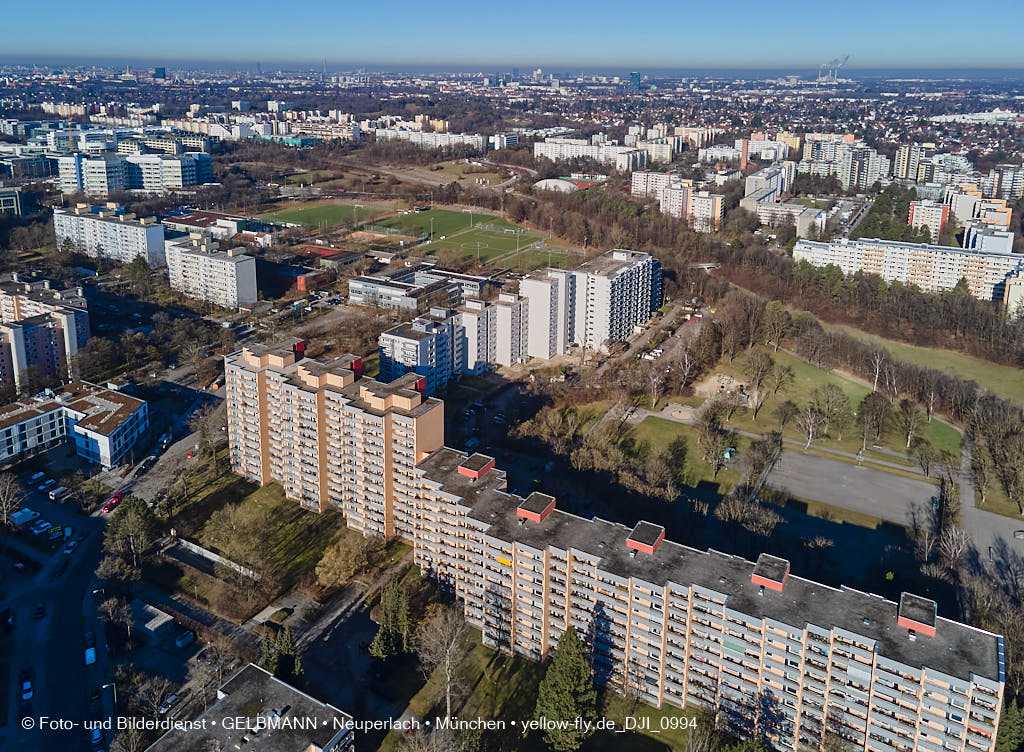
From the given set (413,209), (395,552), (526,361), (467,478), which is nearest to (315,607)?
(395,552)

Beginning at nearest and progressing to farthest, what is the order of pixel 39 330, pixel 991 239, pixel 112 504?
pixel 112 504 → pixel 39 330 → pixel 991 239

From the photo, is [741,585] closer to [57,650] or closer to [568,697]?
[568,697]

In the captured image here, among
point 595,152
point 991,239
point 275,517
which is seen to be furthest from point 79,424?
point 595,152

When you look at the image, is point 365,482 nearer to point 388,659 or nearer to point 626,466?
point 388,659

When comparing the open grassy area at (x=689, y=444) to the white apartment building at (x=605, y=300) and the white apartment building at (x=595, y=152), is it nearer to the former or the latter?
the white apartment building at (x=605, y=300)

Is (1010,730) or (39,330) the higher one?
(39,330)

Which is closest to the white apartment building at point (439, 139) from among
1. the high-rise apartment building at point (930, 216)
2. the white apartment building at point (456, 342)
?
the high-rise apartment building at point (930, 216)

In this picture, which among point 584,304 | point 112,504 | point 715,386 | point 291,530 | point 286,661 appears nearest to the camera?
point 286,661

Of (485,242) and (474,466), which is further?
(485,242)
